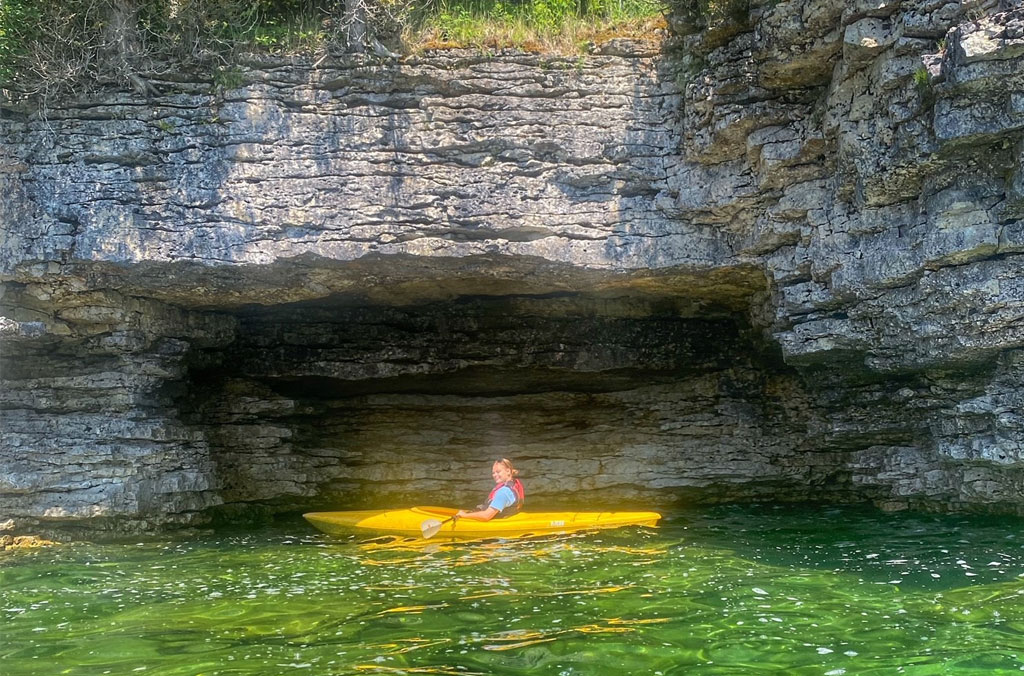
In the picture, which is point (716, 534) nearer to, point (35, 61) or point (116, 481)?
point (116, 481)

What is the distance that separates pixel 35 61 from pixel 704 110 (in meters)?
7.97

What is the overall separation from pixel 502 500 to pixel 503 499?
0.02 metres

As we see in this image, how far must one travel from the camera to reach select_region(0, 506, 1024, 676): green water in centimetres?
545

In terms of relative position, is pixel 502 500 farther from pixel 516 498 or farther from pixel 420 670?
pixel 420 670

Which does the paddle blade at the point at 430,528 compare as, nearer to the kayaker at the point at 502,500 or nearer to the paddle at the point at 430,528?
the paddle at the point at 430,528

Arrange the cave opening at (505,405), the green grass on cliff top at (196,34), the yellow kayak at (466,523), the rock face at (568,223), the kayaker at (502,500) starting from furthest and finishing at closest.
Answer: the cave opening at (505,405)
the kayaker at (502,500)
the yellow kayak at (466,523)
the green grass on cliff top at (196,34)
the rock face at (568,223)

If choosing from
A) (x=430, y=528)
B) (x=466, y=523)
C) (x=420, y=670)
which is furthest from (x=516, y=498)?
(x=420, y=670)

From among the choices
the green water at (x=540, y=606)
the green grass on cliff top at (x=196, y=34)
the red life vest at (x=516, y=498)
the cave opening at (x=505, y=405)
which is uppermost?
the green grass on cliff top at (x=196, y=34)

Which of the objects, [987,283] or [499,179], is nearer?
[987,283]

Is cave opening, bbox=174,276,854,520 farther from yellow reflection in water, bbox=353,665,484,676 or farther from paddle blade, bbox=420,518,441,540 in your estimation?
yellow reflection in water, bbox=353,665,484,676

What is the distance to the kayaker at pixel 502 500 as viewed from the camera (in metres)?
10.9

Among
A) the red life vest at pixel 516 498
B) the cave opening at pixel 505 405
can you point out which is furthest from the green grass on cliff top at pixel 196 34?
the red life vest at pixel 516 498

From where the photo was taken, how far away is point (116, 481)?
1124cm

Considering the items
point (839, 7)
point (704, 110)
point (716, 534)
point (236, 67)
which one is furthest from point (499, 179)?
point (716, 534)
